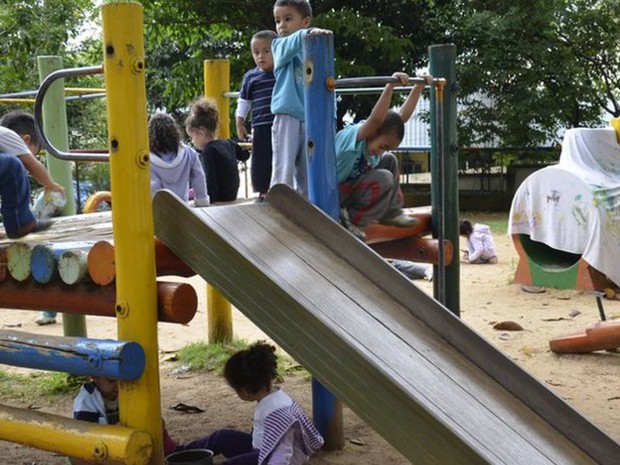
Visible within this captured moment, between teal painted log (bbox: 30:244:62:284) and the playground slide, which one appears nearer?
the playground slide

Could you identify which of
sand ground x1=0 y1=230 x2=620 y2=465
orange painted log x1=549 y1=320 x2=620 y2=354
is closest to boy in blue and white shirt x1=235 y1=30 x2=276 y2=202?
sand ground x1=0 y1=230 x2=620 y2=465

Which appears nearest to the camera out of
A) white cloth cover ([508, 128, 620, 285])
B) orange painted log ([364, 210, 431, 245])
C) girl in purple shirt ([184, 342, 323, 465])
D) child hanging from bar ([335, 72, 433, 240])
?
→ girl in purple shirt ([184, 342, 323, 465])

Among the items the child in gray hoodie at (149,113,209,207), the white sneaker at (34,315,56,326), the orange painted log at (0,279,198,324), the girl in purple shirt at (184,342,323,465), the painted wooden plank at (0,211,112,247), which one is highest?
the child in gray hoodie at (149,113,209,207)

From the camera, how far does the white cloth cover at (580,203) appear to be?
8109 mm

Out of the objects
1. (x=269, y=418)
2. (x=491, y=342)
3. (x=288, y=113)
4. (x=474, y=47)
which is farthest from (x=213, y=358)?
(x=474, y=47)

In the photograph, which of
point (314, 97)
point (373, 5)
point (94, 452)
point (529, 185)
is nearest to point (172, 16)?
point (373, 5)

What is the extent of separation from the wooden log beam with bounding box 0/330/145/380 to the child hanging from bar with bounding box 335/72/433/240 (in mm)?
1526

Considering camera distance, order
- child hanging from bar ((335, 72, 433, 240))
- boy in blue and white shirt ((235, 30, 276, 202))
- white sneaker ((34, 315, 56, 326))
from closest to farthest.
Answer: child hanging from bar ((335, 72, 433, 240)), boy in blue and white shirt ((235, 30, 276, 202)), white sneaker ((34, 315, 56, 326))

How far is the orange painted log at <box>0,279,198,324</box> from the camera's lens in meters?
3.18

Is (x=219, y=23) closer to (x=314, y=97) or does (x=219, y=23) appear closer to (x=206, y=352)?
(x=206, y=352)

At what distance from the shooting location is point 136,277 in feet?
10.2

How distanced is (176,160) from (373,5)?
11.8 m

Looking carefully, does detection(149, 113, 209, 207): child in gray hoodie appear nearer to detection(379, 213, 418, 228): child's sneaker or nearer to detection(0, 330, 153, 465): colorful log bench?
detection(379, 213, 418, 228): child's sneaker

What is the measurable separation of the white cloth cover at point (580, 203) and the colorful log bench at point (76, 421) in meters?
5.90
